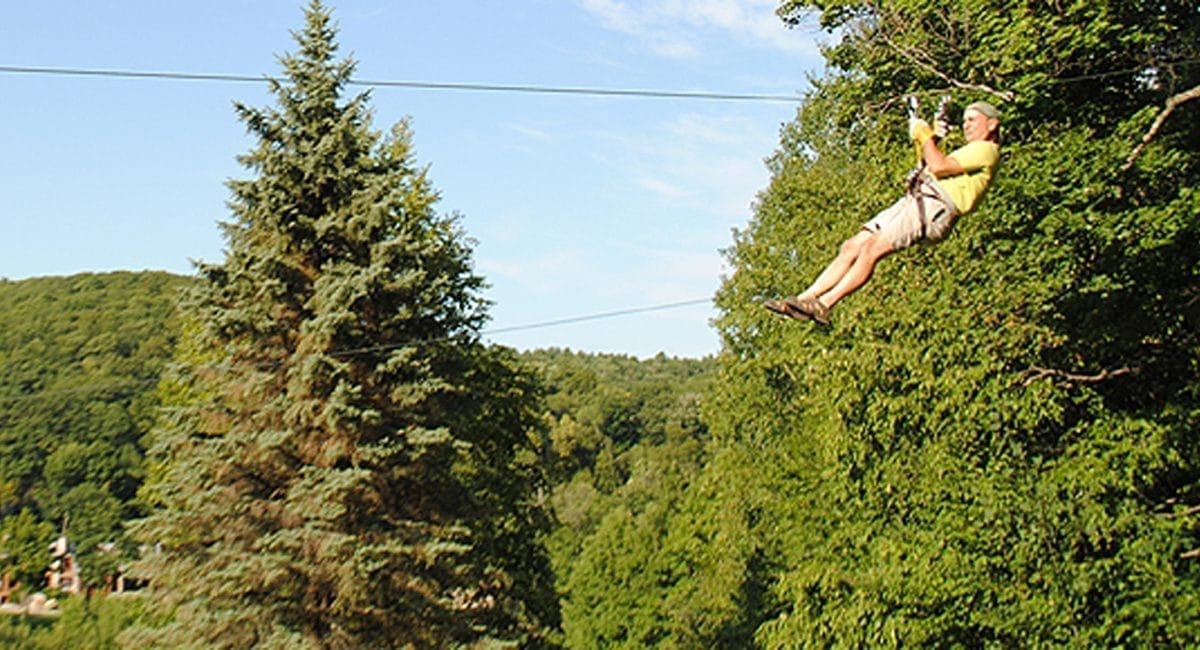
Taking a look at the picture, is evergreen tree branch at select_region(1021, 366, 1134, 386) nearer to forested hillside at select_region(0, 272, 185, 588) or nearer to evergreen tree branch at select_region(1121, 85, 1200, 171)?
evergreen tree branch at select_region(1121, 85, 1200, 171)

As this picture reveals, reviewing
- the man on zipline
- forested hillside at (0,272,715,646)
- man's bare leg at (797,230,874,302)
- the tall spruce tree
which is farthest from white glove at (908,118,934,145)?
forested hillside at (0,272,715,646)

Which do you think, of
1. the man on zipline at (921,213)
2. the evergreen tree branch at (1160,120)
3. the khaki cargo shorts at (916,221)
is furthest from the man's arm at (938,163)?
the evergreen tree branch at (1160,120)

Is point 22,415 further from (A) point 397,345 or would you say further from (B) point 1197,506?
(B) point 1197,506

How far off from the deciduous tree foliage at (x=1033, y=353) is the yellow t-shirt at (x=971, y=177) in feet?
13.9

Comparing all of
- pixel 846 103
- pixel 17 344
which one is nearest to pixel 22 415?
pixel 17 344

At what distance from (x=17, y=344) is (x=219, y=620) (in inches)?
1847

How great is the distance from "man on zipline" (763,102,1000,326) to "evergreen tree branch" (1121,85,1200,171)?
497cm

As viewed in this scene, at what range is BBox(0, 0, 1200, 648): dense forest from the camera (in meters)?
12.6

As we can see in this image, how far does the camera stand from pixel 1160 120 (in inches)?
465

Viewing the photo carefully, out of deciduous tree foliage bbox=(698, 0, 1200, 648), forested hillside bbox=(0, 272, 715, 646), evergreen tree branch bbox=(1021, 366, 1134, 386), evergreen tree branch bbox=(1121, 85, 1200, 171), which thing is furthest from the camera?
forested hillside bbox=(0, 272, 715, 646)

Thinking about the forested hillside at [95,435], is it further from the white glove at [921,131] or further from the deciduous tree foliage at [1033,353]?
the white glove at [921,131]

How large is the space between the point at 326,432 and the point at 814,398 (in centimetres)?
756

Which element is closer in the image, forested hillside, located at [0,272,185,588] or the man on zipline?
the man on zipline

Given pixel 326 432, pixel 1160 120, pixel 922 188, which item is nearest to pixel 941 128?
pixel 922 188
